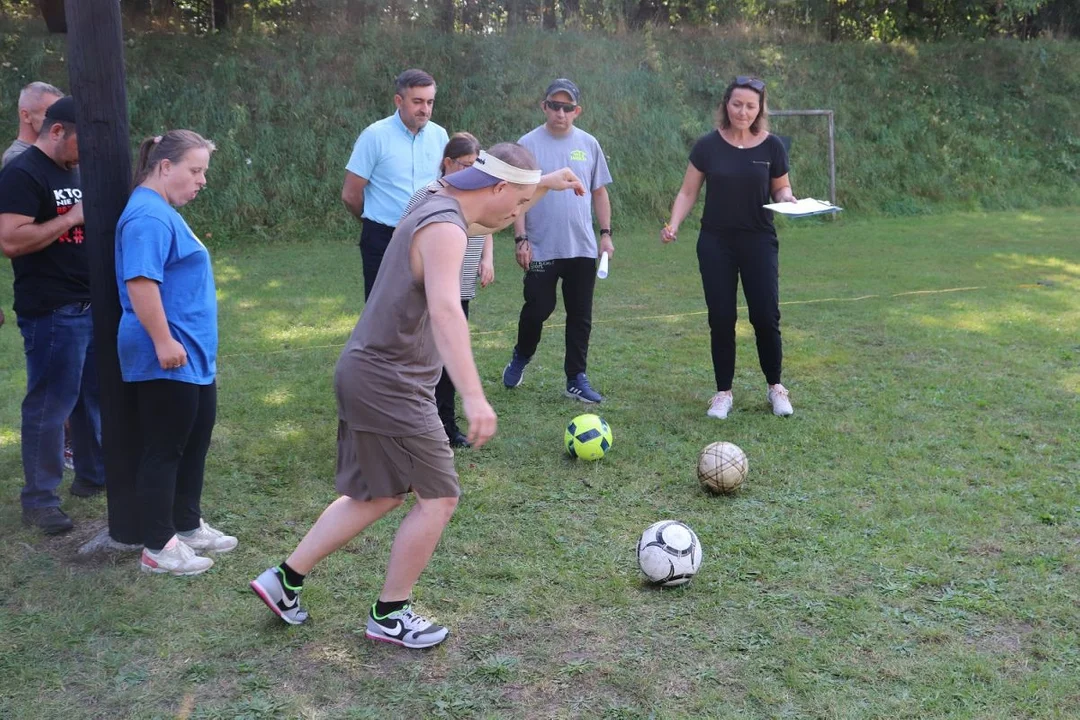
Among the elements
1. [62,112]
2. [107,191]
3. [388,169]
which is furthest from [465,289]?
[62,112]

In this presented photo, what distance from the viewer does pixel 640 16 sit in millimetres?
23406

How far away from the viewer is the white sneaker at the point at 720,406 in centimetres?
645

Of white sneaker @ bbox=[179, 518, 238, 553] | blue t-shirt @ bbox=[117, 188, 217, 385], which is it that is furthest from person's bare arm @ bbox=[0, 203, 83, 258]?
white sneaker @ bbox=[179, 518, 238, 553]

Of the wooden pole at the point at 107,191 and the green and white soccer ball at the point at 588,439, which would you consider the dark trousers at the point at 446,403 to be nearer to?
the green and white soccer ball at the point at 588,439

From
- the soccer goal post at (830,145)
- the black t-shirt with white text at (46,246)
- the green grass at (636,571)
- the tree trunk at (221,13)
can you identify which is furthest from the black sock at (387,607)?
the tree trunk at (221,13)

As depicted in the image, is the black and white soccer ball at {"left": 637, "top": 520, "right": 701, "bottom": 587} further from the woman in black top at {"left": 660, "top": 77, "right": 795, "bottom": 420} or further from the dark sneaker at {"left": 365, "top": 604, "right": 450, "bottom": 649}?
the woman in black top at {"left": 660, "top": 77, "right": 795, "bottom": 420}

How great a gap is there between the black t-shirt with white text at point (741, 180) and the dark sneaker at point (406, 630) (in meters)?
3.66

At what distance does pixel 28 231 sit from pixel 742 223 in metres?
4.08

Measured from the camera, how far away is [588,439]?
18.4 feet

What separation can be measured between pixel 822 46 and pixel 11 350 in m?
18.5

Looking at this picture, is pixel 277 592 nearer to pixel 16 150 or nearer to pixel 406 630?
pixel 406 630

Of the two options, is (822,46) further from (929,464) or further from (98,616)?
(98,616)

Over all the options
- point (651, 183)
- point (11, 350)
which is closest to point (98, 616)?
point (11, 350)

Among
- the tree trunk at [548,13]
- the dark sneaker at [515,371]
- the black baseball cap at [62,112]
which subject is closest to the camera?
the black baseball cap at [62,112]
